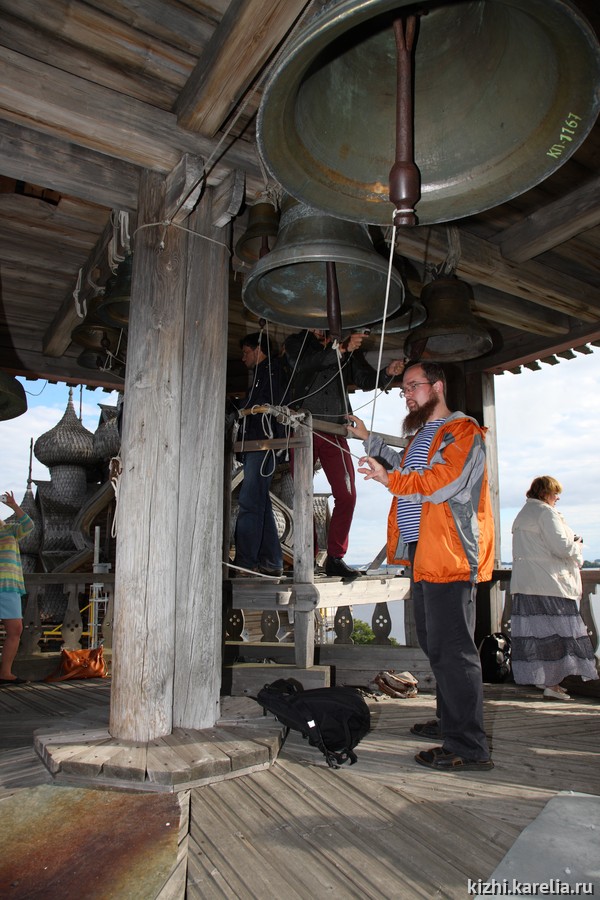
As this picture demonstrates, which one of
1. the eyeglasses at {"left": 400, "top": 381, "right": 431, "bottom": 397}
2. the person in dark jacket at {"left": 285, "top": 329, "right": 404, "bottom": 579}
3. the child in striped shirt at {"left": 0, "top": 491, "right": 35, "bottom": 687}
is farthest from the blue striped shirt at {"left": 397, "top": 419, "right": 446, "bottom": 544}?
the child in striped shirt at {"left": 0, "top": 491, "right": 35, "bottom": 687}

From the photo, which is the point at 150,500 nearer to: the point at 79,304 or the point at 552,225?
the point at 79,304

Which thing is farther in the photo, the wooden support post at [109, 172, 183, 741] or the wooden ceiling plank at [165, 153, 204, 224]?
the wooden ceiling plank at [165, 153, 204, 224]

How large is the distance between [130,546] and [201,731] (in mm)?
1135

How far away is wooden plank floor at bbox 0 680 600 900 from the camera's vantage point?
7.00ft

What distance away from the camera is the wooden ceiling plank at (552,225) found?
4770mm

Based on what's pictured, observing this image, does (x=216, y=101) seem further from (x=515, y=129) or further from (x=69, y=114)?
(x=515, y=129)

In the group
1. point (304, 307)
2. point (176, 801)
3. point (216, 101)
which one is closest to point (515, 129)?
point (304, 307)

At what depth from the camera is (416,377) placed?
377 cm

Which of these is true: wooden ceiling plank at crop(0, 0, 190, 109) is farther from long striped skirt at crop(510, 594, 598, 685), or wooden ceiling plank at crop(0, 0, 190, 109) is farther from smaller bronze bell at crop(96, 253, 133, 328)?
long striped skirt at crop(510, 594, 598, 685)

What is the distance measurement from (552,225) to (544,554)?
295 centimetres

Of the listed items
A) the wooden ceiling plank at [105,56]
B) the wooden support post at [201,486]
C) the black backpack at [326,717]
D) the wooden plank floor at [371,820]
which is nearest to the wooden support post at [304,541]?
the wooden plank floor at [371,820]

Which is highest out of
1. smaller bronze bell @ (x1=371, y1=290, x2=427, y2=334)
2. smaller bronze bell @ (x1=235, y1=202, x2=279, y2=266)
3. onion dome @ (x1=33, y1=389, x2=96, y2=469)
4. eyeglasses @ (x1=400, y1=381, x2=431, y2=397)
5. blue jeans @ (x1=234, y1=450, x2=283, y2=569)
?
onion dome @ (x1=33, y1=389, x2=96, y2=469)

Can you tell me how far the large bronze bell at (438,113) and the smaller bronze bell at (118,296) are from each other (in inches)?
118

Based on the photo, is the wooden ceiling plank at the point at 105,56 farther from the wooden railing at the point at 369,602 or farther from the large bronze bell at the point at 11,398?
the wooden railing at the point at 369,602
